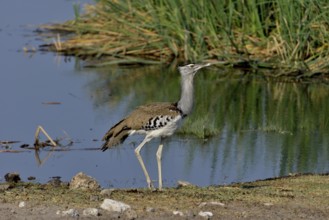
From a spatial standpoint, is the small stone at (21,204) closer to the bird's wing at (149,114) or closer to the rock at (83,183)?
the rock at (83,183)

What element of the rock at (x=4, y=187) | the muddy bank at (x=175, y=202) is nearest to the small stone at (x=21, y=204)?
the muddy bank at (x=175, y=202)

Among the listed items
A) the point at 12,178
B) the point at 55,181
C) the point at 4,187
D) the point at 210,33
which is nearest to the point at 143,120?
the point at 55,181

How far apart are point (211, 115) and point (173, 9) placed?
3652mm

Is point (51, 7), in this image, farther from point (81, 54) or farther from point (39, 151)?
point (39, 151)

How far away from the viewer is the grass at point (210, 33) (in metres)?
17.1

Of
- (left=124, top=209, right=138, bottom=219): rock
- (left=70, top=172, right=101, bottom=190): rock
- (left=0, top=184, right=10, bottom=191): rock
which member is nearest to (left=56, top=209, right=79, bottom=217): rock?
(left=124, top=209, right=138, bottom=219): rock

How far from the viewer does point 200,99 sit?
632 inches

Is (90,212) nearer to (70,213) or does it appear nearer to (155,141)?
(70,213)

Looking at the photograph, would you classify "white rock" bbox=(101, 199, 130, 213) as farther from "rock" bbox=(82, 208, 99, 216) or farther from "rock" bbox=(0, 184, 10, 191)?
"rock" bbox=(0, 184, 10, 191)

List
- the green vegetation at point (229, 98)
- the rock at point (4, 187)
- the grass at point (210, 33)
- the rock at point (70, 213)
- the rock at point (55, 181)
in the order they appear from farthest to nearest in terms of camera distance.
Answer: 1. the grass at point (210, 33)
2. the green vegetation at point (229, 98)
3. the rock at point (55, 181)
4. the rock at point (4, 187)
5. the rock at point (70, 213)

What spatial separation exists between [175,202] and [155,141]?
→ 4430mm

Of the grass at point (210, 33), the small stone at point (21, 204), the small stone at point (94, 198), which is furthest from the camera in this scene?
the grass at point (210, 33)

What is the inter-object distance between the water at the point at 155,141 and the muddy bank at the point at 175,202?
160cm

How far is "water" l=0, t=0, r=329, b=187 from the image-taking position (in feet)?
38.0
